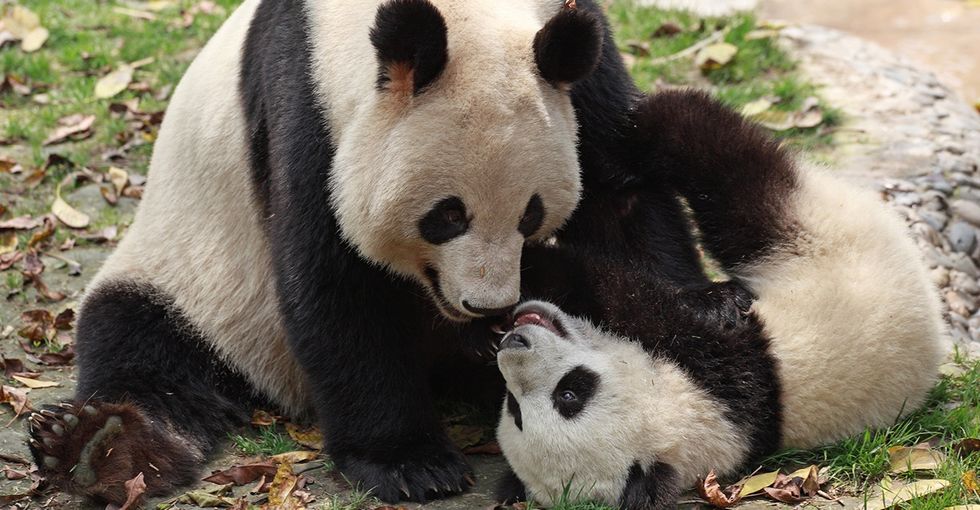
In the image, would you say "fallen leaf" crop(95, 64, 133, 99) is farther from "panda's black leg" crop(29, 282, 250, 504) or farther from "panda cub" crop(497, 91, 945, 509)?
"panda cub" crop(497, 91, 945, 509)

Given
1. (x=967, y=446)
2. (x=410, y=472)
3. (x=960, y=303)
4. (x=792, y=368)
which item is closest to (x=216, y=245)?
(x=410, y=472)

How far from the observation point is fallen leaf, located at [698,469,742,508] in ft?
12.0

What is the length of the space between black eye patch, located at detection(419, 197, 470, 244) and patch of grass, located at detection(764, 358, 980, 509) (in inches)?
51.2

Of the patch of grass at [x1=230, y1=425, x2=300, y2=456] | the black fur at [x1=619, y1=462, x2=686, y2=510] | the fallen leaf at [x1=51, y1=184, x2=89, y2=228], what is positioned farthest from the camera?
the fallen leaf at [x1=51, y1=184, x2=89, y2=228]

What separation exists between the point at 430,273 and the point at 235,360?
1.22 metres

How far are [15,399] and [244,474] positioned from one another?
1.06 m

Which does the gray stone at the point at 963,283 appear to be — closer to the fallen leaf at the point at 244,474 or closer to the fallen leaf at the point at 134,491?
the fallen leaf at the point at 244,474

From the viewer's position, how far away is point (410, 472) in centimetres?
393

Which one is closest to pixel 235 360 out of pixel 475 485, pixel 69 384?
pixel 69 384

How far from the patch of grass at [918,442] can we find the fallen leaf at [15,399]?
2736mm

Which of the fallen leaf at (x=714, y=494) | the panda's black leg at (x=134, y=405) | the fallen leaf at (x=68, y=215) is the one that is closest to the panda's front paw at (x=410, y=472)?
the panda's black leg at (x=134, y=405)

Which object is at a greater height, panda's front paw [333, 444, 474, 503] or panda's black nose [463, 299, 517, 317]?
panda's black nose [463, 299, 517, 317]

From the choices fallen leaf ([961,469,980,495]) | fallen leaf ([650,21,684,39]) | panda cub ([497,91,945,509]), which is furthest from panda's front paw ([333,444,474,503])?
fallen leaf ([650,21,684,39])

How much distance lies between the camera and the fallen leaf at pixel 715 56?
7207 mm
